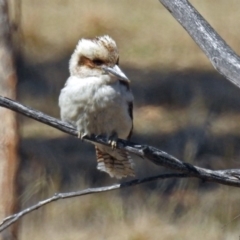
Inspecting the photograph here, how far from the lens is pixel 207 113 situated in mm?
6352

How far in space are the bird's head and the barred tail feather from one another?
401mm

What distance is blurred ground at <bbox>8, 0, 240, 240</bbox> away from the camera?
221 inches

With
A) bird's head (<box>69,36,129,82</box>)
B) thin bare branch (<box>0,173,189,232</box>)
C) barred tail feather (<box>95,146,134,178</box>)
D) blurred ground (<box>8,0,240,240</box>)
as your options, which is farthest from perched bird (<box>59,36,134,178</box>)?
blurred ground (<box>8,0,240,240</box>)

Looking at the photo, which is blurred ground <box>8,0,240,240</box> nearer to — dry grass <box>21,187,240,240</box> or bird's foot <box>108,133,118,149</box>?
dry grass <box>21,187,240,240</box>

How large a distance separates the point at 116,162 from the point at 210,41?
1.21m

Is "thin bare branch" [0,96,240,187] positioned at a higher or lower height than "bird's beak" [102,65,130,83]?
lower

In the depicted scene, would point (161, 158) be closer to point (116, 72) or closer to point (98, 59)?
point (116, 72)

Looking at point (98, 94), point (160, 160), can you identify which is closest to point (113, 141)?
point (98, 94)

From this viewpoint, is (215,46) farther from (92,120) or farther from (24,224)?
(24,224)

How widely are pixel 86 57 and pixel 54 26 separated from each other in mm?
4022

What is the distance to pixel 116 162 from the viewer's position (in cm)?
357

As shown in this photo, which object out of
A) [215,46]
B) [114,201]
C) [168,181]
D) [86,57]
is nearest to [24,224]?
[114,201]

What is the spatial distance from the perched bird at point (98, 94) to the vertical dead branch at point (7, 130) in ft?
1.93

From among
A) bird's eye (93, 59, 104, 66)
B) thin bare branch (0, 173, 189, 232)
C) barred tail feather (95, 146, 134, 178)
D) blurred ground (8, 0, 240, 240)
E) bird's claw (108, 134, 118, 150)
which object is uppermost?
blurred ground (8, 0, 240, 240)
